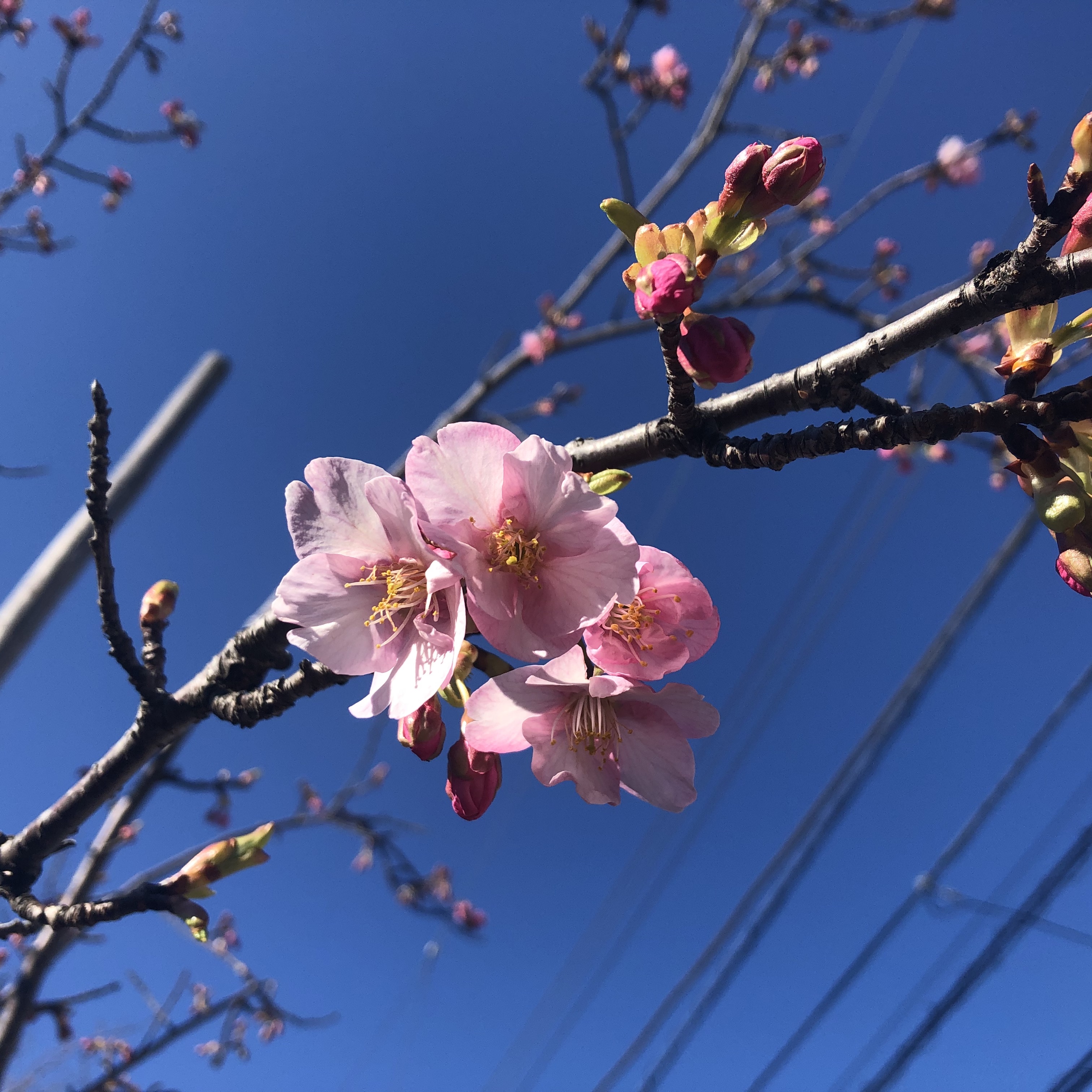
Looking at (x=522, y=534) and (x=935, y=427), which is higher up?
(x=935, y=427)

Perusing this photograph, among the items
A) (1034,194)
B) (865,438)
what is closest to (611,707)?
(865,438)

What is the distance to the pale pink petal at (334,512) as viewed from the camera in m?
0.98

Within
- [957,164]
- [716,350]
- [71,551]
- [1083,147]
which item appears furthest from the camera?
[957,164]

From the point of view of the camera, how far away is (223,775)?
342cm

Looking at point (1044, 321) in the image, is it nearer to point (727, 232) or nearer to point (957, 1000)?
point (727, 232)

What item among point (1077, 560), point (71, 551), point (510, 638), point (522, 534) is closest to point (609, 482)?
point (522, 534)

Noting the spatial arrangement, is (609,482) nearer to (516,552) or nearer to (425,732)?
(516,552)

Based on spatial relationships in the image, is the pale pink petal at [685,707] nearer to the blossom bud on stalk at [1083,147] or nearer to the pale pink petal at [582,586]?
the pale pink petal at [582,586]

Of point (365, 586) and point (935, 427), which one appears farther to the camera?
point (365, 586)

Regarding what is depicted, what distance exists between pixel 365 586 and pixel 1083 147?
106cm

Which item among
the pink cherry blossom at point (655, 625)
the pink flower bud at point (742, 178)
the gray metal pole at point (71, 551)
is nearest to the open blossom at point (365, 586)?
the pink cherry blossom at point (655, 625)

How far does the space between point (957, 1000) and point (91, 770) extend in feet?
20.1

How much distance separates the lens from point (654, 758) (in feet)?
3.55

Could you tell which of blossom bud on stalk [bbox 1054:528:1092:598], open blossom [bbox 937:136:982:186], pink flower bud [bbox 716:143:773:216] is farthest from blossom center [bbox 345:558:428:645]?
open blossom [bbox 937:136:982:186]
